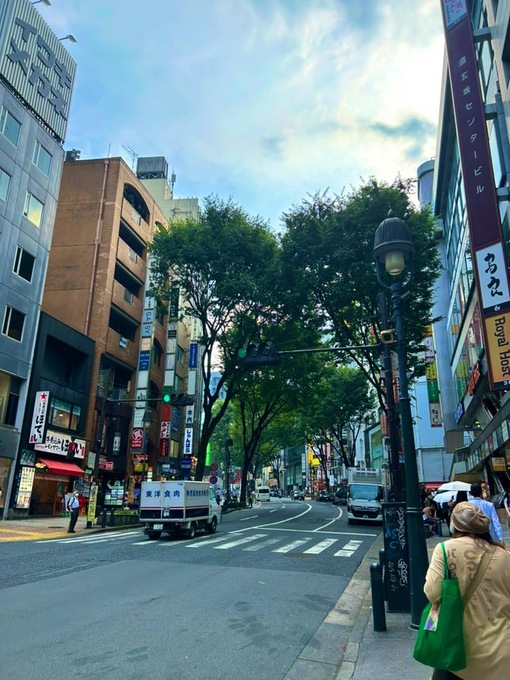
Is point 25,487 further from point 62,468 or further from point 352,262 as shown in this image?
point 352,262

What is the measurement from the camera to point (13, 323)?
1047 inches

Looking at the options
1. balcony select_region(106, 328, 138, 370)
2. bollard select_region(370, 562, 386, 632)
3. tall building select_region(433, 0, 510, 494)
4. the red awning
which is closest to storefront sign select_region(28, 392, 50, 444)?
the red awning

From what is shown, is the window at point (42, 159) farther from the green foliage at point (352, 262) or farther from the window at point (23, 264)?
the green foliage at point (352, 262)

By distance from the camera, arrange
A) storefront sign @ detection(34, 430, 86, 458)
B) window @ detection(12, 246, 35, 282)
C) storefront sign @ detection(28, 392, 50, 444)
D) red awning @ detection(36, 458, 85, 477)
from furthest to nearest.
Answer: storefront sign @ detection(34, 430, 86, 458)
red awning @ detection(36, 458, 85, 477)
window @ detection(12, 246, 35, 282)
storefront sign @ detection(28, 392, 50, 444)

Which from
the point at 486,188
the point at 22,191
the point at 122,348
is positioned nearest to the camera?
the point at 486,188

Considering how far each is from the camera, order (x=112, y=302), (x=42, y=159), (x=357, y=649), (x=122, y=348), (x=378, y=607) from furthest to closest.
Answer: (x=122, y=348) < (x=112, y=302) < (x=42, y=159) < (x=378, y=607) < (x=357, y=649)

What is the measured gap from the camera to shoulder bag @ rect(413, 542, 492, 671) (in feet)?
9.78

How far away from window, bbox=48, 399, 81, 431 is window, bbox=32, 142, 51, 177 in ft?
44.8

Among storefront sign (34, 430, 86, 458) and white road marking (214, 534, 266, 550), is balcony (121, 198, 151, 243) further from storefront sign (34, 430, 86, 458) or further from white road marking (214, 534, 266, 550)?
white road marking (214, 534, 266, 550)

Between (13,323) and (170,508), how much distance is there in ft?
46.9

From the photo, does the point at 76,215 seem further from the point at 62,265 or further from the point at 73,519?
the point at 73,519

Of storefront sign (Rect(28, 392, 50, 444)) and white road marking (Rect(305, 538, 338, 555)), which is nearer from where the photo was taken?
white road marking (Rect(305, 538, 338, 555))

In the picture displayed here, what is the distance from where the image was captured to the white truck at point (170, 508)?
61.2 ft

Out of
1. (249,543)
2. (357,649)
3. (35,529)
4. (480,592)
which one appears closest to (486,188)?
(249,543)
